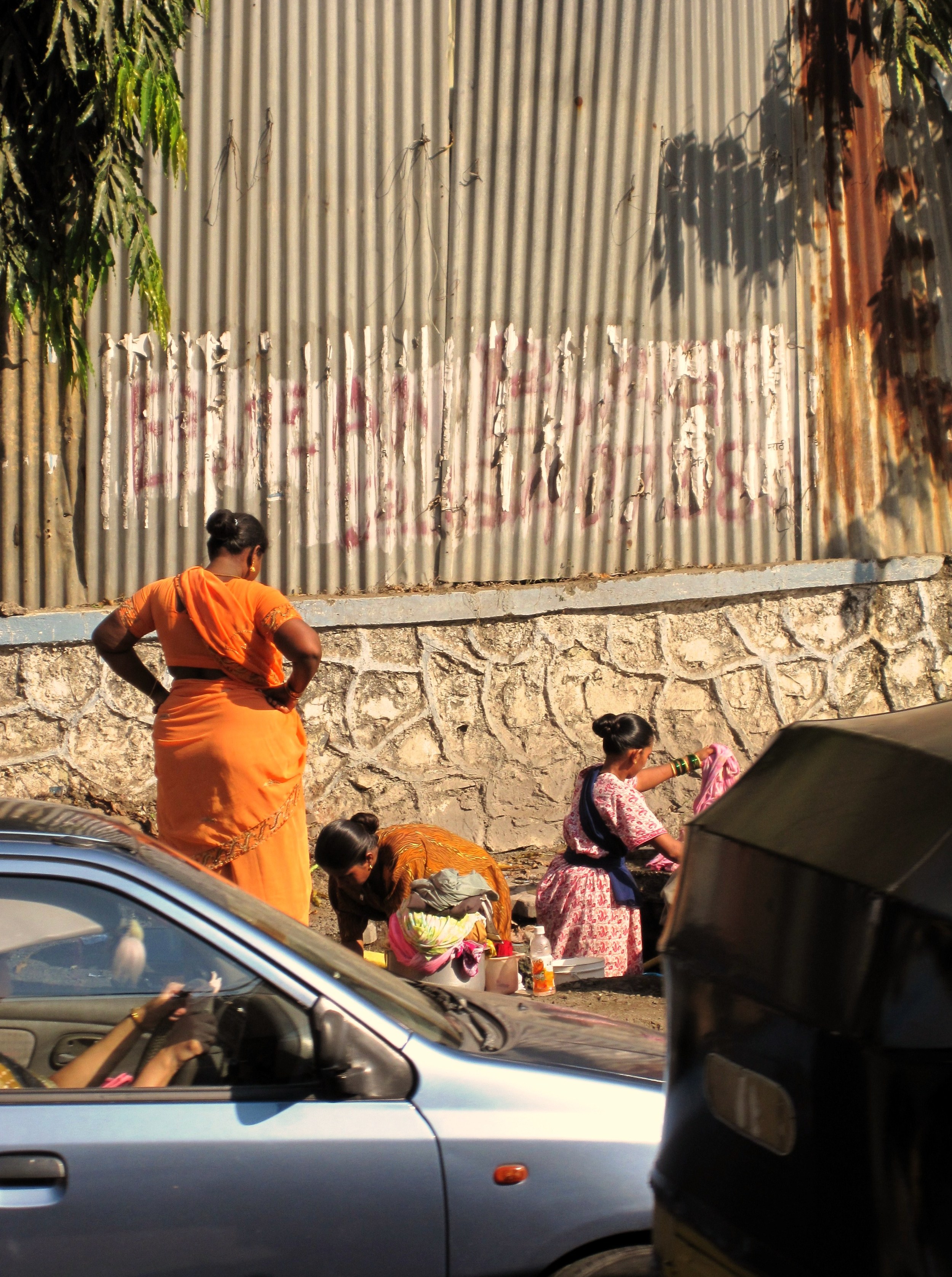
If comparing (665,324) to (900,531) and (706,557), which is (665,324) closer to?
(706,557)

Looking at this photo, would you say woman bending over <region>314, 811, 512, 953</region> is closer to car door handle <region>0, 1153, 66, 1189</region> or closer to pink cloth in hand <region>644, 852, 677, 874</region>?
pink cloth in hand <region>644, 852, 677, 874</region>

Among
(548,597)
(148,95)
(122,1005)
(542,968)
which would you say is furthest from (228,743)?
(548,597)

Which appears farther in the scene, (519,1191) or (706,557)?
(706,557)

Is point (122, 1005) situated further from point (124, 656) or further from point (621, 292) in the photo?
point (621, 292)

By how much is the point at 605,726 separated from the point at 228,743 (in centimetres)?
174

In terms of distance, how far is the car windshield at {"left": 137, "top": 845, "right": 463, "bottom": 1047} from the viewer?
2564 mm

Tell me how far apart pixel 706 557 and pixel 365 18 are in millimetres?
3390

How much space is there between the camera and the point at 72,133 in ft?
13.7

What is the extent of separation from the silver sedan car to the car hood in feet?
0.05

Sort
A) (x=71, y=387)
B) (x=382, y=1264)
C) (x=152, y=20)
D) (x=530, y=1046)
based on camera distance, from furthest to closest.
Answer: (x=71, y=387)
(x=152, y=20)
(x=530, y=1046)
(x=382, y=1264)

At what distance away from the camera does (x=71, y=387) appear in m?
6.13

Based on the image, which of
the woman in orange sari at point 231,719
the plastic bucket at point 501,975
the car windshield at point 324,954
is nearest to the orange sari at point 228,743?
the woman in orange sari at point 231,719

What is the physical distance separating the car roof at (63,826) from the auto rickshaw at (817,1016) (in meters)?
1.33

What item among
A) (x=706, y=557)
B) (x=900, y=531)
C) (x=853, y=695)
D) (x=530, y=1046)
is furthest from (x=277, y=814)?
(x=900, y=531)
